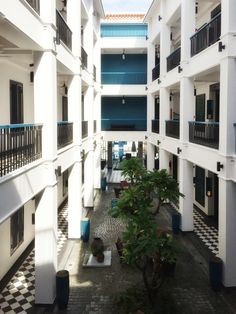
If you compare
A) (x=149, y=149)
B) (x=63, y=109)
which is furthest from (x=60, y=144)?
(x=149, y=149)

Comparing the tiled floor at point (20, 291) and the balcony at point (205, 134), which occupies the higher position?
the balcony at point (205, 134)

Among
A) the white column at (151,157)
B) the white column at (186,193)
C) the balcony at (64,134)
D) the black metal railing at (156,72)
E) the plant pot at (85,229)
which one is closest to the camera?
the balcony at (64,134)

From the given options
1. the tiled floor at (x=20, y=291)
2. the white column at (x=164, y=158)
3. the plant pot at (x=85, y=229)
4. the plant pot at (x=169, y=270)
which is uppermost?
the white column at (x=164, y=158)

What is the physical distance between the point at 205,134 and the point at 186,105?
4.94 feet

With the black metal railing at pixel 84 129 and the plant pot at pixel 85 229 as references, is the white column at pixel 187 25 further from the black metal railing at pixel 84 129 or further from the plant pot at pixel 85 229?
the plant pot at pixel 85 229

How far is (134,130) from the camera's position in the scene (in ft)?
91.7

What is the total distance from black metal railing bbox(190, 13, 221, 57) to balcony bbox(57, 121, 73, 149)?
5867 millimetres

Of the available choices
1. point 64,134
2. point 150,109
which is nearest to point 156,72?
point 150,109

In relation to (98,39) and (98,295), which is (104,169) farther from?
(98,295)

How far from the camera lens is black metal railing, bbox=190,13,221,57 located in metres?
12.0

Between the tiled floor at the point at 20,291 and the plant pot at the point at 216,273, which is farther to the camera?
the plant pot at the point at 216,273

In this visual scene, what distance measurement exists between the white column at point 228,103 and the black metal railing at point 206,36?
2016 mm

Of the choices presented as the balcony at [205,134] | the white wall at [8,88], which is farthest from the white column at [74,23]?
the balcony at [205,134]

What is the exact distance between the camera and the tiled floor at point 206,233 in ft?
47.5
